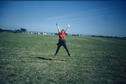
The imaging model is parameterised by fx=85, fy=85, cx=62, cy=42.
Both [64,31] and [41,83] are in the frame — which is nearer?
[41,83]

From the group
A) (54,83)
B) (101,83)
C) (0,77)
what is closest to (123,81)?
(101,83)

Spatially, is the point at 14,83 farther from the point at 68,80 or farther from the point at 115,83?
the point at 115,83

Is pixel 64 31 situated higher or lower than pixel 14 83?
higher

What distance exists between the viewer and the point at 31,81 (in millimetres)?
3752

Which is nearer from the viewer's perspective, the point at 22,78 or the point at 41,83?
the point at 41,83

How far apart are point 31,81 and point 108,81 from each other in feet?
11.9

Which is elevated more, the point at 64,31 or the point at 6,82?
the point at 64,31

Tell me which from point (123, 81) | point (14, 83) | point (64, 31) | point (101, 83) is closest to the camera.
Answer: point (14, 83)

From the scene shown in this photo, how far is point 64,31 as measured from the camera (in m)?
Result: 7.72

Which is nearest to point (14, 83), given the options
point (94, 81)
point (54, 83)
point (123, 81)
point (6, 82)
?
point (6, 82)

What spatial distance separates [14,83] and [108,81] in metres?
4.27

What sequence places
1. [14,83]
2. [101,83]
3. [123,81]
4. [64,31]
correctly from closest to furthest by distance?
[14,83]
[101,83]
[123,81]
[64,31]

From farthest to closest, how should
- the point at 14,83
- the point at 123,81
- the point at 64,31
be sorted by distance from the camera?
the point at 64,31 → the point at 123,81 → the point at 14,83

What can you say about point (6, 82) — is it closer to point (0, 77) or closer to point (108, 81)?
point (0, 77)
